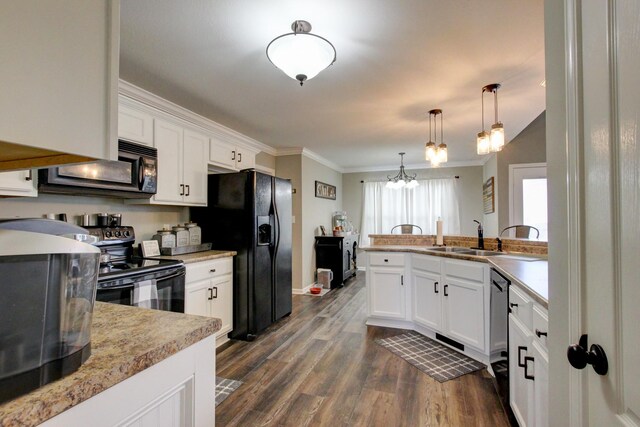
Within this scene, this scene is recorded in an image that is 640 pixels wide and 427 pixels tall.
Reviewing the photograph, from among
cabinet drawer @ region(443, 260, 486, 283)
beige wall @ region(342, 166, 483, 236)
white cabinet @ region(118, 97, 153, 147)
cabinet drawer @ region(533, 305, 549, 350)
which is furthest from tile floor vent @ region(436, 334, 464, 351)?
beige wall @ region(342, 166, 483, 236)

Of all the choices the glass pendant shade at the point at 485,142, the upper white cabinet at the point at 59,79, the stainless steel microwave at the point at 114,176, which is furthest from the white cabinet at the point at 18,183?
the glass pendant shade at the point at 485,142

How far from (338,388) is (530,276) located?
1.45 metres

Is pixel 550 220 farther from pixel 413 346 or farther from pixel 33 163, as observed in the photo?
pixel 413 346

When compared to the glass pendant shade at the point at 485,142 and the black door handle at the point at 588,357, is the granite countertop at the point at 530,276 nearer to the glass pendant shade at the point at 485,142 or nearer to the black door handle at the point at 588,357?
the black door handle at the point at 588,357

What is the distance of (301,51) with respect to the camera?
168 cm

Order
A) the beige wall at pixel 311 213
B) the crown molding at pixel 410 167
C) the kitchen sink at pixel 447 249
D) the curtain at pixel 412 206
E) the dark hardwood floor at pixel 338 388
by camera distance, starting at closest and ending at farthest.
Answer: the dark hardwood floor at pixel 338 388 → the kitchen sink at pixel 447 249 → the beige wall at pixel 311 213 → the crown molding at pixel 410 167 → the curtain at pixel 412 206

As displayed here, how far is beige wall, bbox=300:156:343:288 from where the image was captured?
495 cm

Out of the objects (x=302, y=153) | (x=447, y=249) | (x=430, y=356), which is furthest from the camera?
(x=302, y=153)

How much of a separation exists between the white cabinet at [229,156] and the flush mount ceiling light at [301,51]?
188 cm

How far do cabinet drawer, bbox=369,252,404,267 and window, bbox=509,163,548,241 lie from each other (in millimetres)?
2437

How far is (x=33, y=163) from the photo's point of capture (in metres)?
0.71

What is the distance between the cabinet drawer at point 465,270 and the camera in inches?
93.0

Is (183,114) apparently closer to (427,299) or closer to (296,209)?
(296,209)

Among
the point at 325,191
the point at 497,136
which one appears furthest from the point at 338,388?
the point at 325,191
